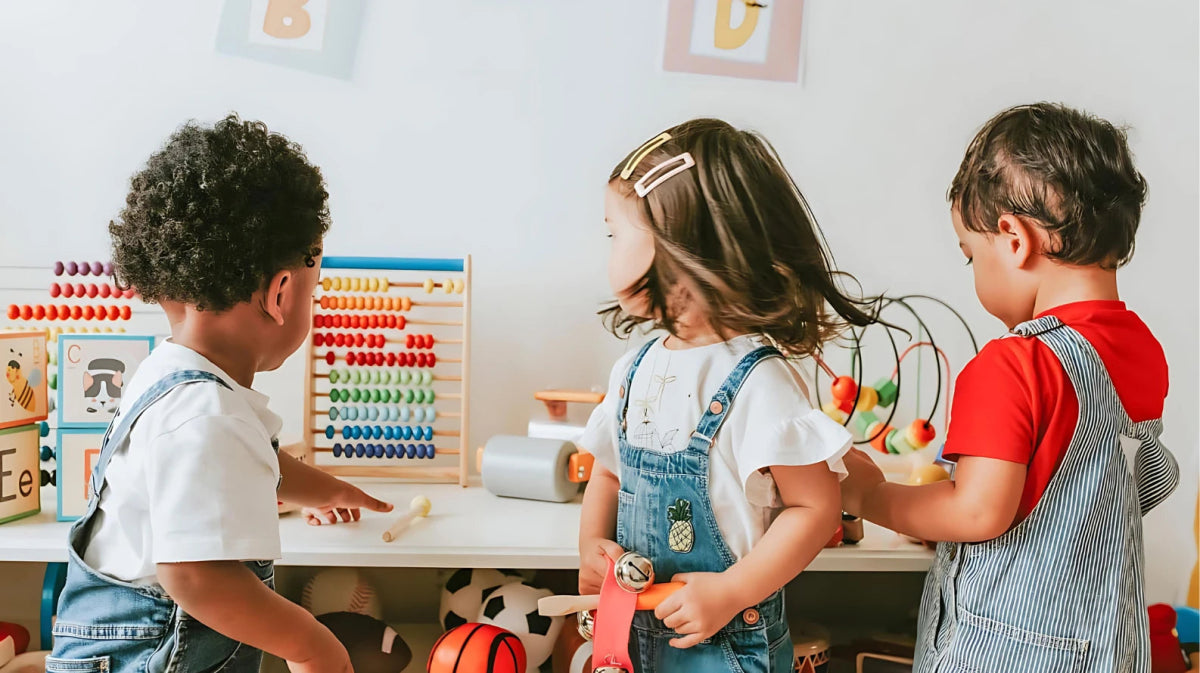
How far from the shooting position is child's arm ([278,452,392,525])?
4.01 ft

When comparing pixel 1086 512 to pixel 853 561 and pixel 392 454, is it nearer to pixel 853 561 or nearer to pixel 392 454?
pixel 853 561

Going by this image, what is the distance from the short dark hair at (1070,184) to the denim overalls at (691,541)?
0.34 meters

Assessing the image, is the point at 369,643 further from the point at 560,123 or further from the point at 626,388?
the point at 560,123

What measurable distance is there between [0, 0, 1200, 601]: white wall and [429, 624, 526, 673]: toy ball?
537mm

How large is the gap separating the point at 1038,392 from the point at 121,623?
3.26 ft

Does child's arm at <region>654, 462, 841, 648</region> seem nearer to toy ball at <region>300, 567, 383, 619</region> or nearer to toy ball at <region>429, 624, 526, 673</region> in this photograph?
toy ball at <region>429, 624, 526, 673</region>

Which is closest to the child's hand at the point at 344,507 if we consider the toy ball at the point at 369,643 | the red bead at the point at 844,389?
the toy ball at the point at 369,643

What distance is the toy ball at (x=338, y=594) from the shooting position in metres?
1.50

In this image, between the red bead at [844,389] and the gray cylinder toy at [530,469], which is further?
the red bead at [844,389]

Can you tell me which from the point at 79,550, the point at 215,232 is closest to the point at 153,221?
the point at 215,232

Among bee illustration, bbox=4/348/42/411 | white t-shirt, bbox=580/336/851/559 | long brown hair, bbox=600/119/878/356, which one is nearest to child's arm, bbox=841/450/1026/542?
white t-shirt, bbox=580/336/851/559

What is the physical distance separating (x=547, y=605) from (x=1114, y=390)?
66 centimetres

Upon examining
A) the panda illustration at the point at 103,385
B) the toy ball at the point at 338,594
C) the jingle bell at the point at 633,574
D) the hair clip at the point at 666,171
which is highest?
the hair clip at the point at 666,171

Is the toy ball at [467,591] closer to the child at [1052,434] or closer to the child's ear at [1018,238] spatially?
the child at [1052,434]
